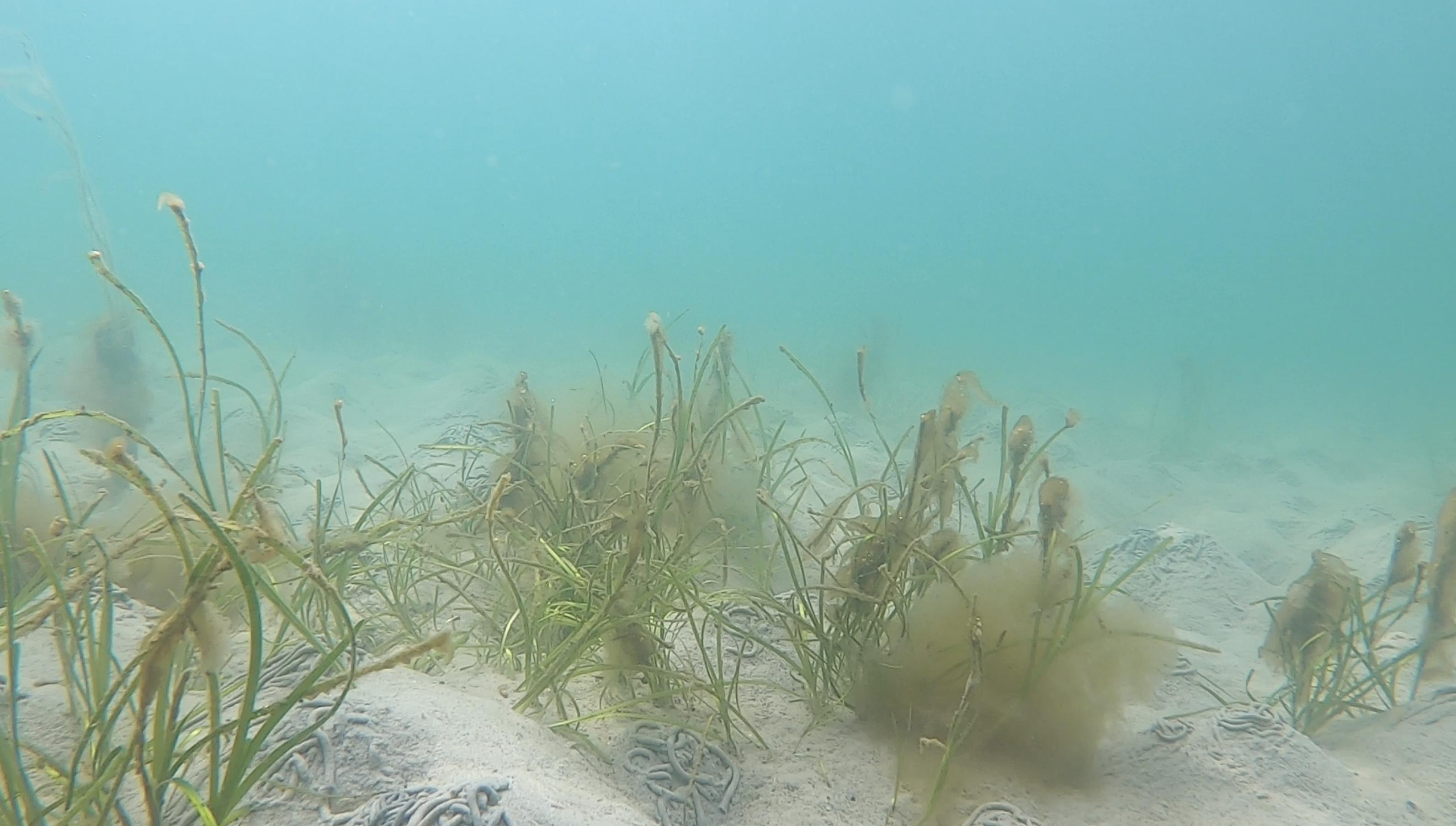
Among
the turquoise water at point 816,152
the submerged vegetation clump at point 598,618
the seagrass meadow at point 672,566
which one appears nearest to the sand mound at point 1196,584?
the seagrass meadow at point 672,566

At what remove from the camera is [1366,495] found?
32.0ft

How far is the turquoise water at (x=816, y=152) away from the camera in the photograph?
83812 mm

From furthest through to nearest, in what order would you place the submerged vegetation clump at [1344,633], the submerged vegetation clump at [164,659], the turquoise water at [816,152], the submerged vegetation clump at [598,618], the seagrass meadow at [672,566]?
the turquoise water at [816,152]
the submerged vegetation clump at [1344,633]
the seagrass meadow at [672,566]
the submerged vegetation clump at [598,618]
the submerged vegetation clump at [164,659]

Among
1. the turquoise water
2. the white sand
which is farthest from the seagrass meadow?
the turquoise water

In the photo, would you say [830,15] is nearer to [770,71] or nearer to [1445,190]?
[770,71]

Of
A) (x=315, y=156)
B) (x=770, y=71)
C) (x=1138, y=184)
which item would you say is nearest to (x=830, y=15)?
(x=770, y=71)

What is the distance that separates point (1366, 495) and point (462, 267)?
80.9 metres

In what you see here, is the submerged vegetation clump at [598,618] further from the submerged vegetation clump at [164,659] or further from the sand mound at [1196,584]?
the sand mound at [1196,584]

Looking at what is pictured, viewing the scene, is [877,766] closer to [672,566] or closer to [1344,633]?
[672,566]

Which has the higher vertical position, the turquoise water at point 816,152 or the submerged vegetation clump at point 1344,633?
the turquoise water at point 816,152

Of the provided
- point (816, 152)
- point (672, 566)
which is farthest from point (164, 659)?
point (816, 152)

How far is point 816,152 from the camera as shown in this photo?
143 meters

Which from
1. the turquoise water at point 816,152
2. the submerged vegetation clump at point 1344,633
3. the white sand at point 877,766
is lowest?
the white sand at point 877,766

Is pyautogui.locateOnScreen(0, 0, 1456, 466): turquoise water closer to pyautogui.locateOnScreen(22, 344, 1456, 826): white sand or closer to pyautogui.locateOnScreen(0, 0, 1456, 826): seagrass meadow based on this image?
pyautogui.locateOnScreen(0, 0, 1456, 826): seagrass meadow
